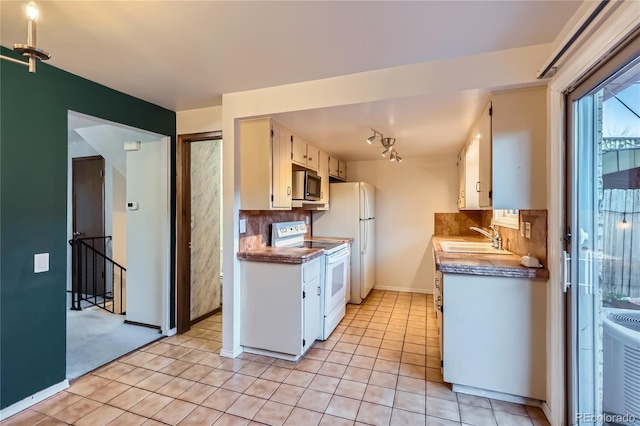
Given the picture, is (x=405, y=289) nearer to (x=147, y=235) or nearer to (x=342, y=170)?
(x=342, y=170)

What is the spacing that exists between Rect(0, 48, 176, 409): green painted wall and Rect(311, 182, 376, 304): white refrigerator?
2928 mm

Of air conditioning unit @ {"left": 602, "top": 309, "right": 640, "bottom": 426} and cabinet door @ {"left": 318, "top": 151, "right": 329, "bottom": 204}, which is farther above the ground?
cabinet door @ {"left": 318, "top": 151, "right": 329, "bottom": 204}

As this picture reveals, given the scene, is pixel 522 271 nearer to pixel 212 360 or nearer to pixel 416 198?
pixel 212 360

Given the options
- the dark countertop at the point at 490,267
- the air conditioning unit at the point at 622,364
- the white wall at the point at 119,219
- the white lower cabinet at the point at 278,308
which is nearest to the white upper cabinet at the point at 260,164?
the white lower cabinet at the point at 278,308

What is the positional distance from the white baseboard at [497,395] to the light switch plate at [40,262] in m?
3.01

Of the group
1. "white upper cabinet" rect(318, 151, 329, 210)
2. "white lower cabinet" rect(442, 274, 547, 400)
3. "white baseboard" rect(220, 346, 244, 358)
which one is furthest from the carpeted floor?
"white lower cabinet" rect(442, 274, 547, 400)

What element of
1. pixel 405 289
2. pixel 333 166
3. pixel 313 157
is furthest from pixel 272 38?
pixel 405 289

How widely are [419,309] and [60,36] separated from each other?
4281mm

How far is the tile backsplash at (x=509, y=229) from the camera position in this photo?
208 centimetres

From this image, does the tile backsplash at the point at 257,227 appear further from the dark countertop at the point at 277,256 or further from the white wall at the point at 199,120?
the white wall at the point at 199,120

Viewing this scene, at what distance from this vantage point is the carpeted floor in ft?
8.50

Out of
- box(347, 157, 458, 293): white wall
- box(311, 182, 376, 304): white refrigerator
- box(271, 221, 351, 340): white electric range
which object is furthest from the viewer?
box(347, 157, 458, 293): white wall

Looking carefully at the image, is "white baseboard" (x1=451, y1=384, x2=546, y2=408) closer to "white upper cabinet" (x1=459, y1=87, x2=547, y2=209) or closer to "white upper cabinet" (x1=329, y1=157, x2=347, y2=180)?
"white upper cabinet" (x1=459, y1=87, x2=547, y2=209)

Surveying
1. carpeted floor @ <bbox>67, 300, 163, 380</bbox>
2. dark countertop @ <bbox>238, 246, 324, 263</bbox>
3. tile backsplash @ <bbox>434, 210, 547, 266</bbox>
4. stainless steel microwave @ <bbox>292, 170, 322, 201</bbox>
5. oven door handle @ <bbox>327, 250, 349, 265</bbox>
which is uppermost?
stainless steel microwave @ <bbox>292, 170, 322, 201</bbox>
